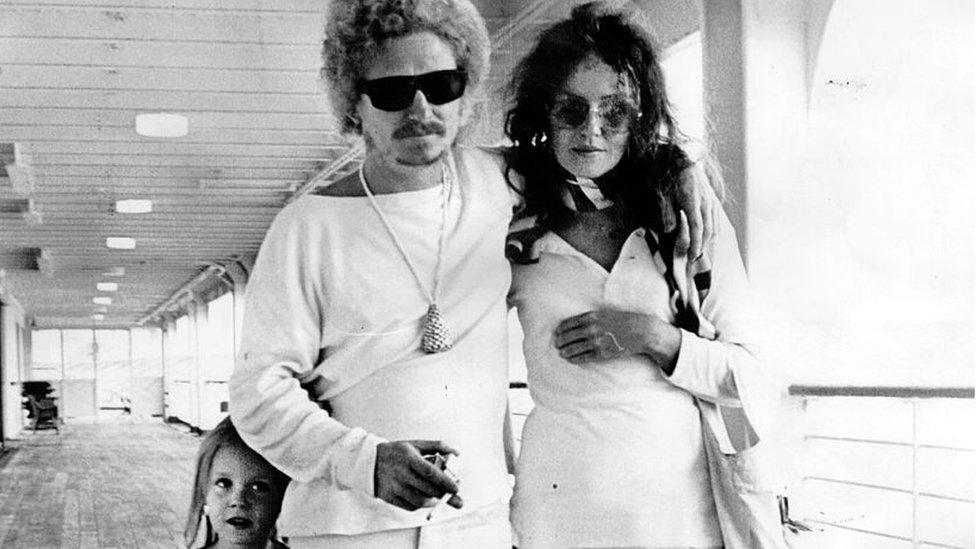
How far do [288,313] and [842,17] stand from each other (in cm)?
60

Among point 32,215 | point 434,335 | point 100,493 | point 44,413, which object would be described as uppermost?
point 32,215

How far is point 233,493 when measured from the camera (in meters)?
0.63

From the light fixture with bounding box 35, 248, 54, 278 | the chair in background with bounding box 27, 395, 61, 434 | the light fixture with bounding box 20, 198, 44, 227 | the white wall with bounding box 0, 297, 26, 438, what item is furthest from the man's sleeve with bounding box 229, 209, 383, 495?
the chair in background with bounding box 27, 395, 61, 434

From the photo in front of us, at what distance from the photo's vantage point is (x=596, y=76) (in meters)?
0.61

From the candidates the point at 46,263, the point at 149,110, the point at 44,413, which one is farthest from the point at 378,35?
the point at 44,413

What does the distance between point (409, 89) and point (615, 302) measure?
14 cm

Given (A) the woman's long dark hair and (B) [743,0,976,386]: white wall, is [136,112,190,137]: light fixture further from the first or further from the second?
(A) the woman's long dark hair

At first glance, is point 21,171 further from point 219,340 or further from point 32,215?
point 219,340

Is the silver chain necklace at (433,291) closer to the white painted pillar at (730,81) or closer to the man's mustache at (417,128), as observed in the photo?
the man's mustache at (417,128)

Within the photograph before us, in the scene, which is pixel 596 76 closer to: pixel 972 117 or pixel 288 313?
pixel 288 313

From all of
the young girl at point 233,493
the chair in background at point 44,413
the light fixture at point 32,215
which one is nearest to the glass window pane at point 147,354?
the young girl at point 233,493

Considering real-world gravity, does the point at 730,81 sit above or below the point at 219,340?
above

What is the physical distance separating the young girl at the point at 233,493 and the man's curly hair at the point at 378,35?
0.17 metres

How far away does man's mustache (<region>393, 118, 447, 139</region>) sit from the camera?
0.59 meters
